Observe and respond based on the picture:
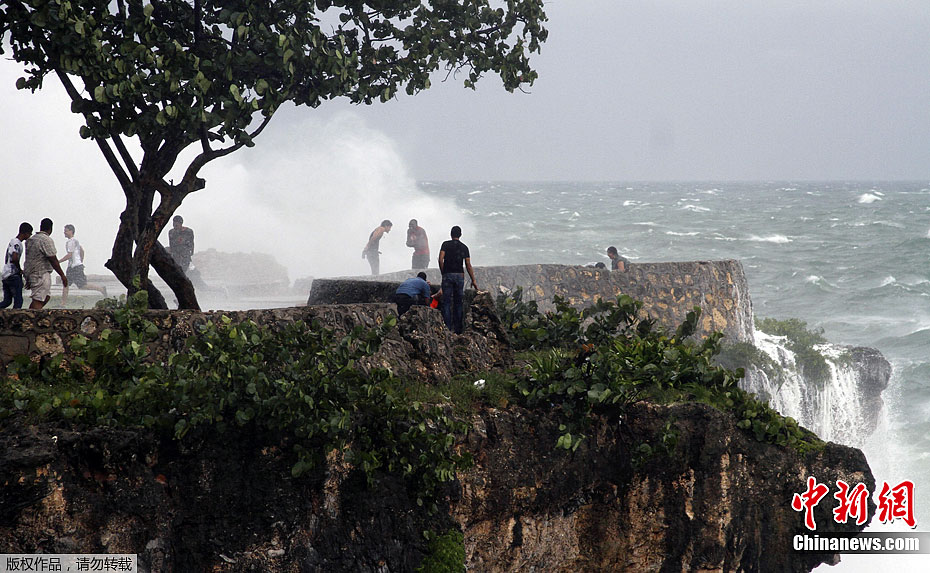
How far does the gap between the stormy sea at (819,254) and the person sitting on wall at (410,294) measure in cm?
642

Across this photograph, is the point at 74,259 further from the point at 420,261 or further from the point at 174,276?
the point at 174,276

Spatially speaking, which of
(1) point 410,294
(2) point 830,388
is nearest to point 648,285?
(1) point 410,294

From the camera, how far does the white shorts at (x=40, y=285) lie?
11.1m

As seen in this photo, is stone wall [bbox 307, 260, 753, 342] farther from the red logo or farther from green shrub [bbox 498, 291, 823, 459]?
the red logo

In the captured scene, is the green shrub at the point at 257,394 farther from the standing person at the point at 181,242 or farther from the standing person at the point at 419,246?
the standing person at the point at 419,246

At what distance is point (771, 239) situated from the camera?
6644 centimetres

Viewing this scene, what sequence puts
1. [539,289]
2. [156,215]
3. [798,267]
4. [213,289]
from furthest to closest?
[798,267] < [213,289] < [539,289] < [156,215]

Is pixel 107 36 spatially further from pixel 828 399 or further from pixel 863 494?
pixel 828 399

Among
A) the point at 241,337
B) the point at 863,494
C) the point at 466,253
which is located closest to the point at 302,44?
the point at 466,253

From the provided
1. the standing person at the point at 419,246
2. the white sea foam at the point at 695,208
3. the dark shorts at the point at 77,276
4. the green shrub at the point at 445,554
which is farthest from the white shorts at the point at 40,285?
the white sea foam at the point at 695,208

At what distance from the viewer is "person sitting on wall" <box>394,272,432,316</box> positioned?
10992 mm

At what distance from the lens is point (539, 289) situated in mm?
16766

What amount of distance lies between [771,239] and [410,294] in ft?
197

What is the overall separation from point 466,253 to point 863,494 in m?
5.22
